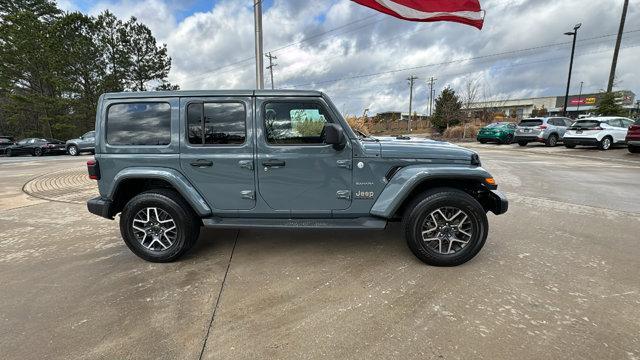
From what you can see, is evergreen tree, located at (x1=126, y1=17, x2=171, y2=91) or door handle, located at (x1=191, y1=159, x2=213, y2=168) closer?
door handle, located at (x1=191, y1=159, x2=213, y2=168)

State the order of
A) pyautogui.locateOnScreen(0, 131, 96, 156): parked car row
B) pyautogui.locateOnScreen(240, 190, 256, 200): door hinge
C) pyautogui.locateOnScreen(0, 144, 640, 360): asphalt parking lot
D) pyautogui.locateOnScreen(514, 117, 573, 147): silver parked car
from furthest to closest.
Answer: pyautogui.locateOnScreen(0, 131, 96, 156): parked car row → pyautogui.locateOnScreen(514, 117, 573, 147): silver parked car → pyautogui.locateOnScreen(240, 190, 256, 200): door hinge → pyautogui.locateOnScreen(0, 144, 640, 360): asphalt parking lot

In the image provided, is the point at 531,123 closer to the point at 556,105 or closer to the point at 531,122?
the point at 531,122

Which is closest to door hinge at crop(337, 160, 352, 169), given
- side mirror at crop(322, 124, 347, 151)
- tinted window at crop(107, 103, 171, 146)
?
side mirror at crop(322, 124, 347, 151)

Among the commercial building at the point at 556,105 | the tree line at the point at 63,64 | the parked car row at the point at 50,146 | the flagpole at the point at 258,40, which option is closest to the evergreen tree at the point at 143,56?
the tree line at the point at 63,64

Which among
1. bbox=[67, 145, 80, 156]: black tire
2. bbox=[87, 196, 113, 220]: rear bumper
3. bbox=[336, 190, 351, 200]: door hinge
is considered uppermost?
bbox=[336, 190, 351, 200]: door hinge

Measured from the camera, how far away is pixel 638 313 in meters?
2.62

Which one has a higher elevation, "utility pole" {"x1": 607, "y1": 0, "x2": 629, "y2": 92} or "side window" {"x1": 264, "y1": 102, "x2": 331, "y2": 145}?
"utility pole" {"x1": 607, "y1": 0, "x2": 629, "y2": 92}

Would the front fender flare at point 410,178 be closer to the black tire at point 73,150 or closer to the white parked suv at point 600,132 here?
the white parked suv at point 600,132

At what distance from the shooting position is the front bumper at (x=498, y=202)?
351 cm

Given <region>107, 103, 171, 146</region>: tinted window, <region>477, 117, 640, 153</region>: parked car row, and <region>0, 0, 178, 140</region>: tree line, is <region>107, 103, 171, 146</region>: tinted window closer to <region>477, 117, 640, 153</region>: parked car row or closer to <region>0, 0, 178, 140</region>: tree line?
<region>477, 117, 640, 153</region>: parked car row

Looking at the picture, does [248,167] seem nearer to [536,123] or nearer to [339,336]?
[339,336]

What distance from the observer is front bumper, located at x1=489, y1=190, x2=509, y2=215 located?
3.51m

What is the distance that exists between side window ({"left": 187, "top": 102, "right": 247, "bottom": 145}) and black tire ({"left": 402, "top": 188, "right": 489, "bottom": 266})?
6.58 ft

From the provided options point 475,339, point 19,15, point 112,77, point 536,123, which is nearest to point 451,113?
point 536,123
